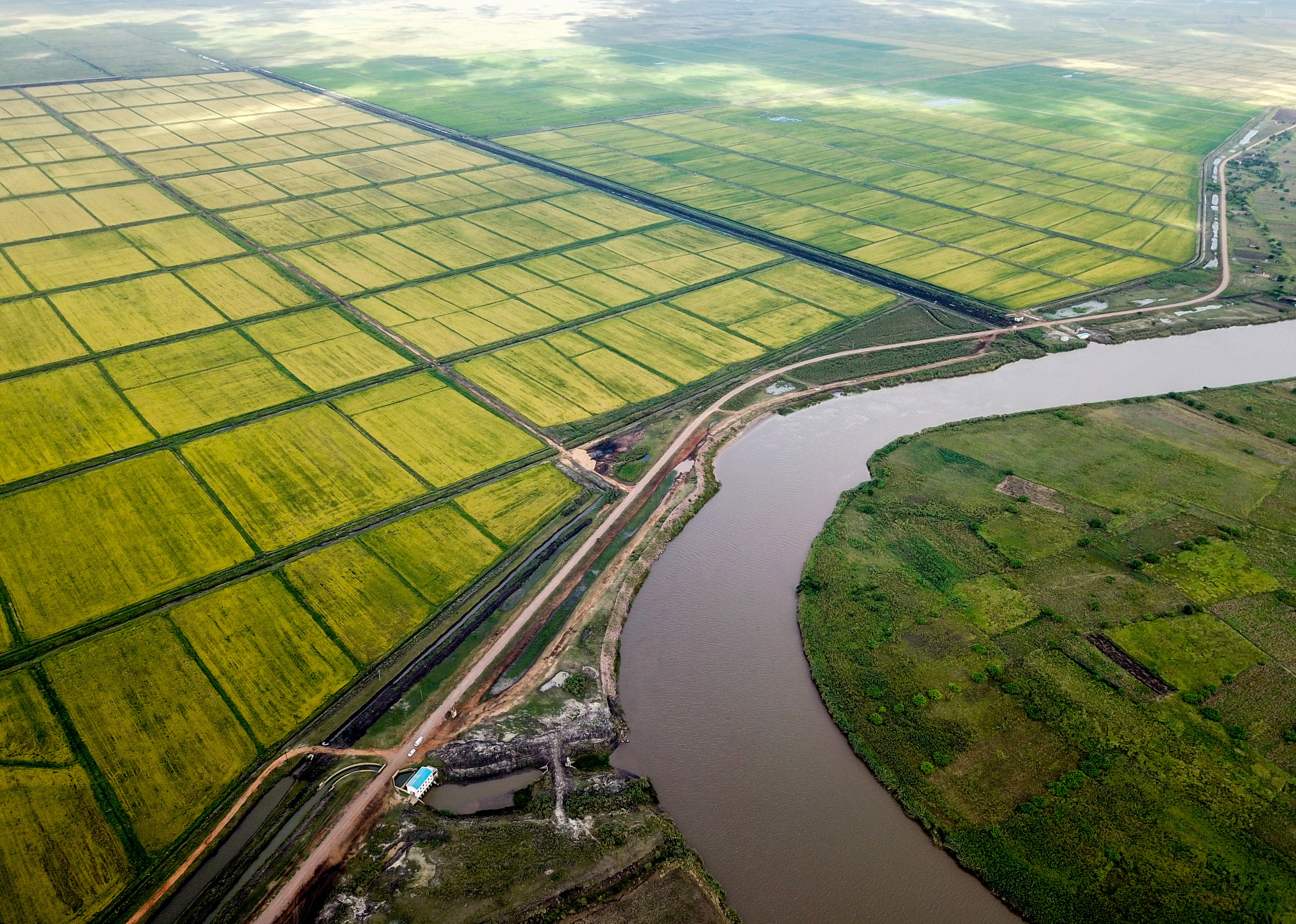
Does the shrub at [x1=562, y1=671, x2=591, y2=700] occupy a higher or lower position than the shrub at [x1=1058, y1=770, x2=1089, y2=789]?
lower

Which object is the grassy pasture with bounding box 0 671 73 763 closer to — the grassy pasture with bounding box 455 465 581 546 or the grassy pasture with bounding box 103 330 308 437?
the grassy pasture with bounding box 103 330 308 437

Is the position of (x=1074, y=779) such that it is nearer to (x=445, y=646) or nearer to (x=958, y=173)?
(x=445, y=646)

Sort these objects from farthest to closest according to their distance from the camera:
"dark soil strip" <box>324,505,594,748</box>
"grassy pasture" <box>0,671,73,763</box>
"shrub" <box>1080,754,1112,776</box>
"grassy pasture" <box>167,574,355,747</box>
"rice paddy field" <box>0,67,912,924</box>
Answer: "grassy pasture" <box>167,574,355,747</box>
"dark soil strip" <box>324,505,594,748</box>
"rice paddy field" <box>0,67,912,924</box>
"shrub" <box>1080,754,1112,776</box>
"grassy pasture" <box>0,671,73,763</box>

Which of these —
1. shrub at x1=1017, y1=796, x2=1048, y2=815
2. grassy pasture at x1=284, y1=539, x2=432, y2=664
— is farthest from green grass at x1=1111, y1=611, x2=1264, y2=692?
grassy pasture at x1=284, y1=539, x2=432, y2=664

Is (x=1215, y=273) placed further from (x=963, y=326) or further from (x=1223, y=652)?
(x=1223, y=652)

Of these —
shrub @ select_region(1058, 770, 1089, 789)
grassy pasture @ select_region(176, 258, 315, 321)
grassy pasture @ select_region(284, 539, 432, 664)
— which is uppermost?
grassy pasture @ select_region(176, 258, 315, 321)

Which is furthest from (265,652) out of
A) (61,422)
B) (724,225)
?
(724,225)

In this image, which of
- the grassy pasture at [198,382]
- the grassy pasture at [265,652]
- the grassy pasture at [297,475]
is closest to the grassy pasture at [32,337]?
Result: the grassy pasture at [198,382]
